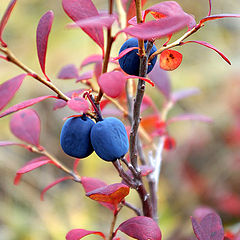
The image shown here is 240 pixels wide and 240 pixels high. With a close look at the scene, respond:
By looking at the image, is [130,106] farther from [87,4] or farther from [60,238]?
[60,238]

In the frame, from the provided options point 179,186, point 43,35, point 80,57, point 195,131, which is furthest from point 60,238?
point 80,57

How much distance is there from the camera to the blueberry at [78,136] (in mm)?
388

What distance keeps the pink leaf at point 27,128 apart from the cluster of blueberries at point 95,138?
203 millimetres

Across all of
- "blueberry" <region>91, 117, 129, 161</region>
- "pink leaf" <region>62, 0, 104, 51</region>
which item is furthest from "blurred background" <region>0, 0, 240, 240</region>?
"pink leaf" <region>62, 0, 104, 51</region>

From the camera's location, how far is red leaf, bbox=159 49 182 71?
413mm

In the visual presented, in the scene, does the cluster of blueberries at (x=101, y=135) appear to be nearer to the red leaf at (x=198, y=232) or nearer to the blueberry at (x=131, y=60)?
the blueberry at (x=131, y=60)

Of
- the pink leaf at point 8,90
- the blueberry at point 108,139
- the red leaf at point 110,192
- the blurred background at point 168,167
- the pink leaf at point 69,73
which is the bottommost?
the blurred background at point 168,167

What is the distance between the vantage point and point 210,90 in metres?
2.20

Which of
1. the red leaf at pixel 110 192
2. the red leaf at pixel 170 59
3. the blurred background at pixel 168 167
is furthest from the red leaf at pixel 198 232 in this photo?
the blurred background at pixel 168 167

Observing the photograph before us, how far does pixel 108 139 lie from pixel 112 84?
7cm

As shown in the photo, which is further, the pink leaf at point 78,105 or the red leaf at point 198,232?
the red leaf at point 198,232

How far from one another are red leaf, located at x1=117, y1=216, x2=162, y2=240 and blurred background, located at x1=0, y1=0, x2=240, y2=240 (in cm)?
68

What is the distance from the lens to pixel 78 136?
388 millimetres

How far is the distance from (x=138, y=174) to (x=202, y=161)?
4.50ft
